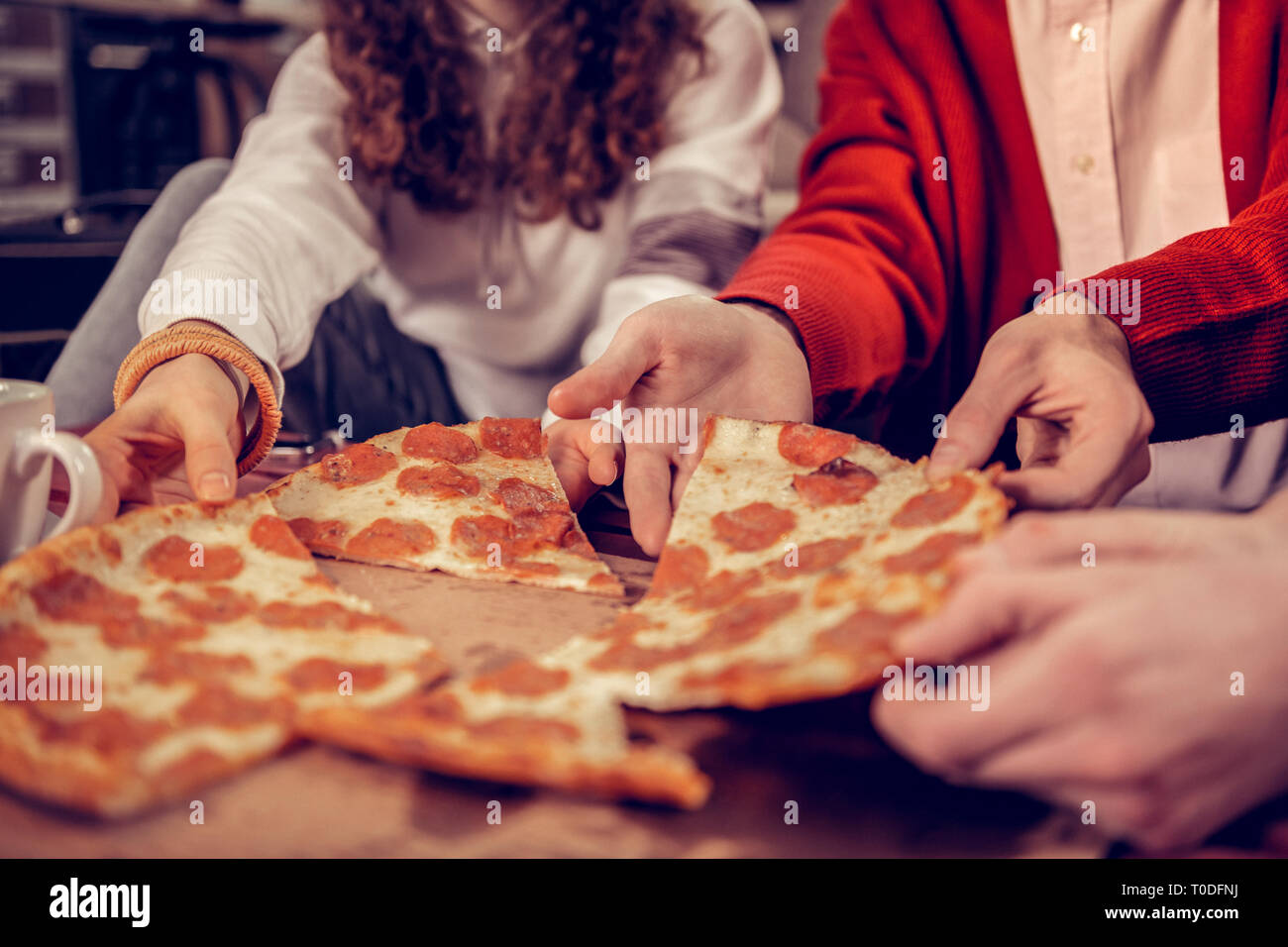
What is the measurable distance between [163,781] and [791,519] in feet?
2.07

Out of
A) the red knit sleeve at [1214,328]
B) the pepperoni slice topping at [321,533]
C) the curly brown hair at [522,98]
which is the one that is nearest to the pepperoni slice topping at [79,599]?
the pepperoni slice topping at [321,533]

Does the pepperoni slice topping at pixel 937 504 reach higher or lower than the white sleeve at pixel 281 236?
lower

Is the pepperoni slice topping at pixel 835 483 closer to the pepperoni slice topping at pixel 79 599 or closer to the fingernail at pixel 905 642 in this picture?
the fingernail at pixel 905 642

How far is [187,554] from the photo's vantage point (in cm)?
99

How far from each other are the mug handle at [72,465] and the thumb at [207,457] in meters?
0.10

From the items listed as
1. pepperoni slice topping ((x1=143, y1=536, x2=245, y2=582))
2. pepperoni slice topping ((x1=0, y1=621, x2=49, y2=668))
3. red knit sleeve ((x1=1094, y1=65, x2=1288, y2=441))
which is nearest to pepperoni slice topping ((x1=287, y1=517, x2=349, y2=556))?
pepperoni slice topping ((x1=143, y1=536, x2=245, y2=582))

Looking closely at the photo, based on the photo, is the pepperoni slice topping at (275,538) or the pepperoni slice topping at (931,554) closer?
the pepperoni slice topping at (931,554)

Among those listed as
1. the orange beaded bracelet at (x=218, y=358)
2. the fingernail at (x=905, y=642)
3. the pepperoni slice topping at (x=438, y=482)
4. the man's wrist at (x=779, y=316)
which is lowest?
the fingernail at (x=905, y=642)

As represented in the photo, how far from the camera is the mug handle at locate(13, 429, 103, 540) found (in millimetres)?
917

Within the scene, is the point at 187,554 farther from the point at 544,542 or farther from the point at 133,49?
the point at 133,49

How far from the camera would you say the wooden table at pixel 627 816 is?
2.13 feet

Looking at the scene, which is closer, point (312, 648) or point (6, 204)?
point (312, 648)

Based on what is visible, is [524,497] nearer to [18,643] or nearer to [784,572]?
[784,572]

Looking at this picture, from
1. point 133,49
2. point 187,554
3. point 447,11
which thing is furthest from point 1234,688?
point 133,49
